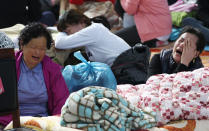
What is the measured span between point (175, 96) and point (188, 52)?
622mm

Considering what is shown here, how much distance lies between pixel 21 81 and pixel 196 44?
1475 millimetres

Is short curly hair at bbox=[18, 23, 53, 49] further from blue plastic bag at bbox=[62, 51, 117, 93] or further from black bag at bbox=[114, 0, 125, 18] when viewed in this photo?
black bag at bbox=[114, 0, 125, 18]

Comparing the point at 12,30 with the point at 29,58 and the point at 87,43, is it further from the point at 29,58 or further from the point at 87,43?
the point at 29,58

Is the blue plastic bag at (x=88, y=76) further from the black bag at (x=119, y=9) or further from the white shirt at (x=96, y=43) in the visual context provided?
the black bag at (x=119, y=9)

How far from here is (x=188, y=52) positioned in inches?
121

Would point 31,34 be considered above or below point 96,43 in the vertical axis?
above

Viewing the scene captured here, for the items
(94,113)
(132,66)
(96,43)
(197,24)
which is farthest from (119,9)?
(94,113)

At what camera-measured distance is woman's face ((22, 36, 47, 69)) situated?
8.10 feet

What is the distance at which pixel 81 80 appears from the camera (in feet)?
9.64

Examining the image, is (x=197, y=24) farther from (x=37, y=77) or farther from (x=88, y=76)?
(x=37, y=77)

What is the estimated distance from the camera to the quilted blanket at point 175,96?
242cm

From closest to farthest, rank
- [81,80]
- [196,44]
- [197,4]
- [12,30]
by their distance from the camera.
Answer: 1. [81,80]
2. [196,44]
3. [12,30]
4. [197,4]

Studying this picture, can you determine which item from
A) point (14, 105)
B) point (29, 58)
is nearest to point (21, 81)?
point (29, 58)

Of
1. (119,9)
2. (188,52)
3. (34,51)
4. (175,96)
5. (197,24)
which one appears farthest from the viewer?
(119,9)
